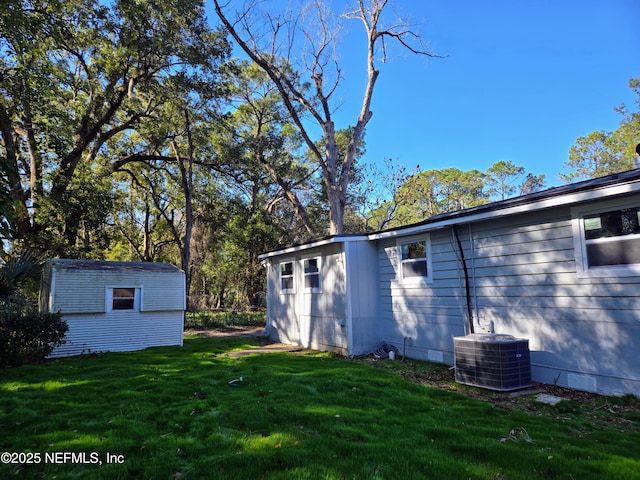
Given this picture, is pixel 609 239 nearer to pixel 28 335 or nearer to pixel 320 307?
pixel 320 307

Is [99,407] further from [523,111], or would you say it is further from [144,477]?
[523,111]

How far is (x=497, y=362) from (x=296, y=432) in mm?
3444

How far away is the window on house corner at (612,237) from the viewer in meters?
5.11

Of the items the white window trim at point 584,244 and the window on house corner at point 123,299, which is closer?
the white window trim at point 584,244

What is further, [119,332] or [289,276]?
[289,276]

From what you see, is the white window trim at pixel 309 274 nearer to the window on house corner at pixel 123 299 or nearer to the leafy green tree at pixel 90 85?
the window on house corner at pixel 123 299

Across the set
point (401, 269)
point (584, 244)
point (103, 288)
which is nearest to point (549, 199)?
point (584, 244)

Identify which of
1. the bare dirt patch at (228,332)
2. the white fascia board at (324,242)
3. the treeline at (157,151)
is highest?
the treeline at (157,151)

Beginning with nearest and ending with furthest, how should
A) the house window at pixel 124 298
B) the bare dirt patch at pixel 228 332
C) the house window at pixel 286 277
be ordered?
the house window at pixel 124 298
the house window at pixel 286 277
the bare dirt patch at pixel 228 332

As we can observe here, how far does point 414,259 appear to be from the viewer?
28.0 ft

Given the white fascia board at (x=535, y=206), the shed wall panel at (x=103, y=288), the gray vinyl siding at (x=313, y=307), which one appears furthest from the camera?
the shed wall panel at (x=103, y=288)

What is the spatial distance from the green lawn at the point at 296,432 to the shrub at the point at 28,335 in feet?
7.49

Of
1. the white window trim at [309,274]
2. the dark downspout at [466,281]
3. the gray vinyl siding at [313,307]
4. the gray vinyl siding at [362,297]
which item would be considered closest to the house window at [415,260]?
the dark downspout at [466,281]

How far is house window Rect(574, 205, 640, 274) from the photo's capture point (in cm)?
510
